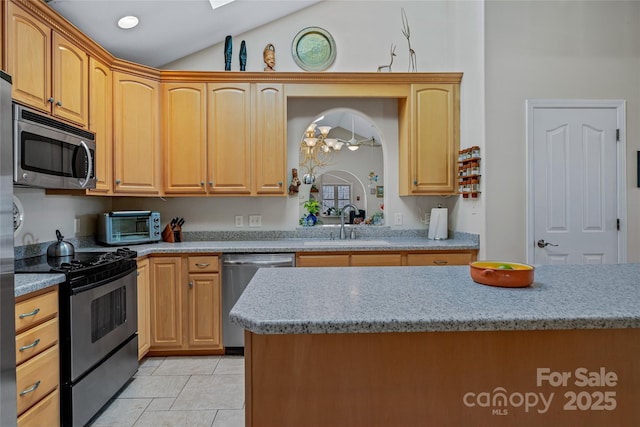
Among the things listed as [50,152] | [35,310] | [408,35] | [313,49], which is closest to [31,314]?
[35,310]

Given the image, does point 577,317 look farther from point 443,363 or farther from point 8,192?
point 8,192

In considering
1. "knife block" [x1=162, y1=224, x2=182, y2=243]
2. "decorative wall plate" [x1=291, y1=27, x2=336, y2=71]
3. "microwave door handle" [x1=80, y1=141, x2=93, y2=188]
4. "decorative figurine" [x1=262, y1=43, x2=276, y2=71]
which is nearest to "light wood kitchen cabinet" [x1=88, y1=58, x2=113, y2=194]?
"microwave door handle" [x1=80, y1=141, x2=93, y2=188]

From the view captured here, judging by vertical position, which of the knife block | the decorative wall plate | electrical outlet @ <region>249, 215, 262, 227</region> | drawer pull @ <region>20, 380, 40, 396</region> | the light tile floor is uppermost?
the decorative wall plate

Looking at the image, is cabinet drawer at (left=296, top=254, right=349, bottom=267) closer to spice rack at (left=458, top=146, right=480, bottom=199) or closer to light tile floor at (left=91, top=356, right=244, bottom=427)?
light tile floor at (left=91, top=356, right=244, bottom=427)

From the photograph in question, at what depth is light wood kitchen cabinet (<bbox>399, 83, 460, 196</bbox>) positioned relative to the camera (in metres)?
3.33

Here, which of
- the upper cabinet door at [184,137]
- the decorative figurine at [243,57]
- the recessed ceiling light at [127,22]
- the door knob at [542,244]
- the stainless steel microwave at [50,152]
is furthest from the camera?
the decorative figurine at [243,57]

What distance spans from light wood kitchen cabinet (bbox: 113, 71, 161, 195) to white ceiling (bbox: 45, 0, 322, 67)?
304 mm

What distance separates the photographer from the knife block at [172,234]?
3373 millimetres

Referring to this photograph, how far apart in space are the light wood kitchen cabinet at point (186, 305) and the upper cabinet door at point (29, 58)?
1341mm

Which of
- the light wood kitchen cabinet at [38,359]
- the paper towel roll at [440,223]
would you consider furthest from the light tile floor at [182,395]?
the paper towel roll at [440,223]

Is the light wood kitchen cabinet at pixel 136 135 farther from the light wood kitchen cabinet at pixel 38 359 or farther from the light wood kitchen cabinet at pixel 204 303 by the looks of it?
the light wood kitchen cabinet at pixel 38 359

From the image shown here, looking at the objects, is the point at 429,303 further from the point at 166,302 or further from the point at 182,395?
the point at 166,302

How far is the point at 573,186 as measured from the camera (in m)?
2.87

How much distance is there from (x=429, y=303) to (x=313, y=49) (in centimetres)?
314
